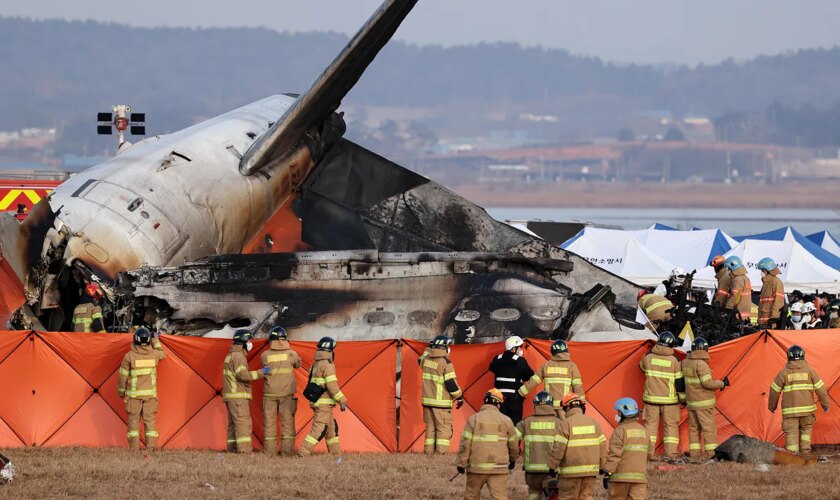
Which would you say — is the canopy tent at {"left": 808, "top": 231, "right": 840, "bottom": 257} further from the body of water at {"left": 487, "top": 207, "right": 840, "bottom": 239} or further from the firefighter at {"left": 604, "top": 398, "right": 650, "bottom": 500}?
the body of water at {"left": 487, "top": 207, "right": 840, "bottom": 239}


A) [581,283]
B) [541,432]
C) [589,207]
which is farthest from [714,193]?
[541,432]

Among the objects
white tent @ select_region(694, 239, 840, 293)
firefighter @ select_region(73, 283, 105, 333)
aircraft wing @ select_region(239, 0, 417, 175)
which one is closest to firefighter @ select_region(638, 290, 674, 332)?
Result: aircraft wing @ select_region(239, 0, 417, 175)

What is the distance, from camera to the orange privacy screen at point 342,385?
19797 millimetres

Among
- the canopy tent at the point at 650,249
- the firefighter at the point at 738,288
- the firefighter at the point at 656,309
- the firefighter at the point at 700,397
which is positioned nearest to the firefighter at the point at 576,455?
the firefighter at the point at 700,397

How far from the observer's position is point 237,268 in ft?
73.4

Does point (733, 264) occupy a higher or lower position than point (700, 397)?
higher

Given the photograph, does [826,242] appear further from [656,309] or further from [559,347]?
[559,347]

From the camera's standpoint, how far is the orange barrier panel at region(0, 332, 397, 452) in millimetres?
19734

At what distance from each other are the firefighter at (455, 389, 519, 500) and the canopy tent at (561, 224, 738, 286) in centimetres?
2448

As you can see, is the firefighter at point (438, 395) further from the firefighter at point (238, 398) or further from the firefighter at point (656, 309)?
the firefighter at point (656, 309)

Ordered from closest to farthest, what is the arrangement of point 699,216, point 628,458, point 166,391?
point 628,458 < point 166,391 < point 699,216

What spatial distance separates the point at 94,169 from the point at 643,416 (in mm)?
11448

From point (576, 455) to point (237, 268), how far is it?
9713 millimetres

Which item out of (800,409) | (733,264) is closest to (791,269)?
(733,264)
